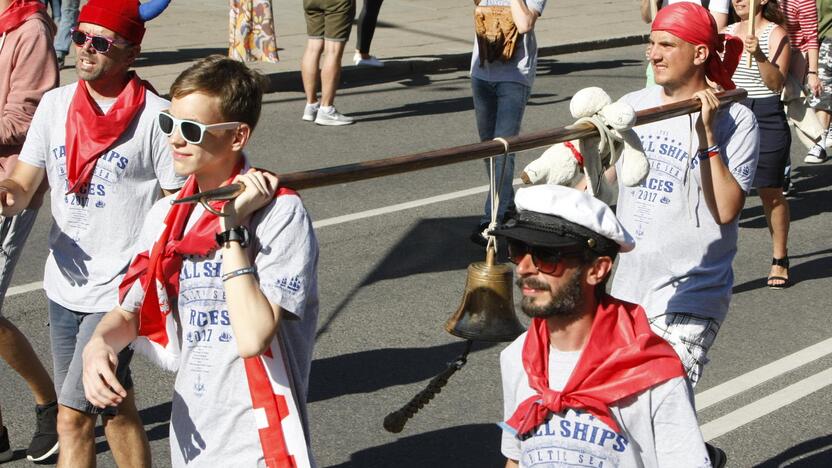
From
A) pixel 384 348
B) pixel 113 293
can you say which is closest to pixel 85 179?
pixel 113 293

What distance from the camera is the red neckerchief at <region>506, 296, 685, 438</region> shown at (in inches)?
123

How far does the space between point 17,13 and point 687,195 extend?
9.65 feet

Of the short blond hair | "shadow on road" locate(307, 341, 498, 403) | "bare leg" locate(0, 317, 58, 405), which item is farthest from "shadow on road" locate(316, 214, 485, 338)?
the short blond hair

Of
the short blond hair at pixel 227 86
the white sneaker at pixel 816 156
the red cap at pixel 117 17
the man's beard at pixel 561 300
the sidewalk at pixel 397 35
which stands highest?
the short blond hair at pixel 227 86

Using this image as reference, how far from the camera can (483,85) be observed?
905 centimetres

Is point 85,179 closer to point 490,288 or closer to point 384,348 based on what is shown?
point 490,288

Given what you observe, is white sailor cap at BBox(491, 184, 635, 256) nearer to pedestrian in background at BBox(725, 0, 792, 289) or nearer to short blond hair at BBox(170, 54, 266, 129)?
short blond hair at BBox(170, 54, 266, 129)

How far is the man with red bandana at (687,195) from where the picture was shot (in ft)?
15.4

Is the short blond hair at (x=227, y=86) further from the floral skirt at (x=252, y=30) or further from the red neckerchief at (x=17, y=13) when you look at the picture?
the floral skirt at (x=252, y=30)

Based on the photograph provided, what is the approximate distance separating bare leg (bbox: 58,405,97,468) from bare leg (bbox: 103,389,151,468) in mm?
132

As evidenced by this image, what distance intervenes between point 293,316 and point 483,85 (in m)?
5.82

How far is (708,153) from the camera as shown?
4.56 meters

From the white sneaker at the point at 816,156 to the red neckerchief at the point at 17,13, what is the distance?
7.70 meters

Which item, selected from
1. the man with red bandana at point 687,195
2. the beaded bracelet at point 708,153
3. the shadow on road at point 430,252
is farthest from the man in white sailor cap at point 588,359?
the shadow on road at point 430,252
